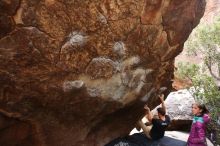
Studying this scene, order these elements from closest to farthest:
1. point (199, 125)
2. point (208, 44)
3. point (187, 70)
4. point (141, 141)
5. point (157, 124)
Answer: point (199, 125) < point (157, 124) < point (141, 141) < point (187, 70) < point (208, 44)

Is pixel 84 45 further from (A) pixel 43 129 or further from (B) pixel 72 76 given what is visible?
(A) pixel 43 129

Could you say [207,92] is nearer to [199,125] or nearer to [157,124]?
[157,124]

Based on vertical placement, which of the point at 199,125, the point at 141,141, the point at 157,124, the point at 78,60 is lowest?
the point at 141,141

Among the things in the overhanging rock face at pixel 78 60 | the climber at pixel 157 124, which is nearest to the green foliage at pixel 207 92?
the climber at pixel 157 124

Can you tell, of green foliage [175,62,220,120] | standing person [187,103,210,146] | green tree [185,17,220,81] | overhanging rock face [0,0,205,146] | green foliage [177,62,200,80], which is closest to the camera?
overhanging rock face [0,0,205,146]

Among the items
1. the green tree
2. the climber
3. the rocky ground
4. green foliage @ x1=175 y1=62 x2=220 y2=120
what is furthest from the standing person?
the green tree

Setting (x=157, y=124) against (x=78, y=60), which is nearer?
(x=78, y=60)

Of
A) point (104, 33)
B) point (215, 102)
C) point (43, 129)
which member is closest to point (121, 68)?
point (104, 33)

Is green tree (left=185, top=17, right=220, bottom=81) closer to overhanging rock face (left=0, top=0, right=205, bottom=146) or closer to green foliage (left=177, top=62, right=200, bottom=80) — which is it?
green foliage (left=177, top=62, right=200, bottom=80)

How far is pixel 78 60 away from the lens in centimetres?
652

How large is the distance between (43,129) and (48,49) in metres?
1.83

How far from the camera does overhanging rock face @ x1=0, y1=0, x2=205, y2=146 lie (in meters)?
5.84

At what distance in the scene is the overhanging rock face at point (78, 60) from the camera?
5.84 meters

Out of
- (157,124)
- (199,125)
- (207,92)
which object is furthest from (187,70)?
(199,125)
